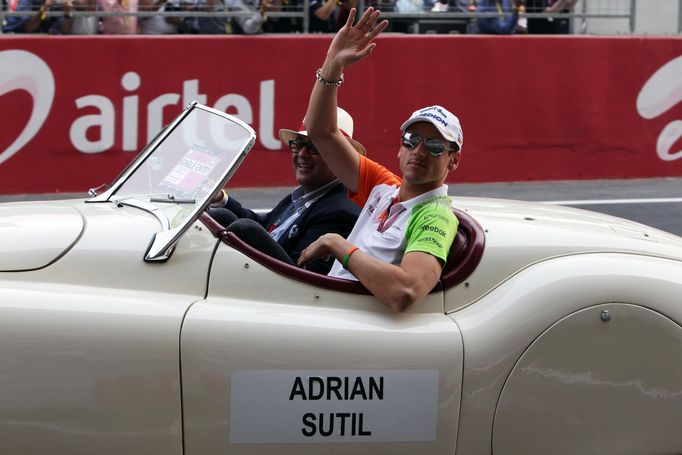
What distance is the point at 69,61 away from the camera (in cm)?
897

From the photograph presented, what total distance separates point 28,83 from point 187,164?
5638mm

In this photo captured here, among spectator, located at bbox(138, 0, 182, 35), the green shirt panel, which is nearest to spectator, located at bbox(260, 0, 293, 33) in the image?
spectator, located at bbox(138, 0, 182, 35)

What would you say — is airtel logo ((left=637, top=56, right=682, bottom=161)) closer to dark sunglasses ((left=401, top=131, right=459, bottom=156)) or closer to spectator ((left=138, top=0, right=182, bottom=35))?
spectator ((left=138, top=0, right=182, bottom=35))

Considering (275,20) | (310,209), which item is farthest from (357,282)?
(275,20)

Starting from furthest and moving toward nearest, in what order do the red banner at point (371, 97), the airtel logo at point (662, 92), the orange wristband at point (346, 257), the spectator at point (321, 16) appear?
the airtel logo at point (662, 92), the spectator at point (321, 16), the red banner at point (371, 97), the orange wristband at point (346, 257)

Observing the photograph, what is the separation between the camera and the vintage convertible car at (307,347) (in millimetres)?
3070

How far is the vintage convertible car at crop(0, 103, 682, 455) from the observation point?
10.1ft

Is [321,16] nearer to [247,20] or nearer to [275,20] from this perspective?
[275,20]

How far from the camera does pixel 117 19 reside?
923 cm

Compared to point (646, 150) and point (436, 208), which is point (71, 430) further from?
point (646, 150)

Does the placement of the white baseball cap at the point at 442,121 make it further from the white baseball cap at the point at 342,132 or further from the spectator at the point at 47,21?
the spectator at the point at 47,21

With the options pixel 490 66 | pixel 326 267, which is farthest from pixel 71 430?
Answer: pixel 490 66

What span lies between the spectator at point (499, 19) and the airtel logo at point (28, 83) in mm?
3731

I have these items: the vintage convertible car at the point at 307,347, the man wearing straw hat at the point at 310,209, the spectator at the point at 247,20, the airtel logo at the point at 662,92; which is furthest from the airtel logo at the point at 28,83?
the vintage convertible car at the point at 307,347
